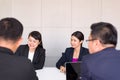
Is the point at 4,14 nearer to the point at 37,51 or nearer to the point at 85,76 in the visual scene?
the point at 37,51

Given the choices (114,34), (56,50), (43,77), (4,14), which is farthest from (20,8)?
(114,34)

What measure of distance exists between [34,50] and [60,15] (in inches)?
44.0

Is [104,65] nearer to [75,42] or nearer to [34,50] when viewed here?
[75,42]

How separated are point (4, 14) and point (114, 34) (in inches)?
140

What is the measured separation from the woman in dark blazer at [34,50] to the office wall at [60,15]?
80cm

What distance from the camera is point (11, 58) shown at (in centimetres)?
167

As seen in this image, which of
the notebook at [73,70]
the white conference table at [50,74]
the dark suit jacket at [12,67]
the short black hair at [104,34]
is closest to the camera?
the dark suit jacket at [12,67]

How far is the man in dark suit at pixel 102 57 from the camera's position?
5.91ft

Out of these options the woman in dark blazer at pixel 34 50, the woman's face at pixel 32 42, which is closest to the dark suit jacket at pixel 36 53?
the woman in dark blazer at pixel 34 50

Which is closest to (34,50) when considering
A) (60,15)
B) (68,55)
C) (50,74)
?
(68,55)

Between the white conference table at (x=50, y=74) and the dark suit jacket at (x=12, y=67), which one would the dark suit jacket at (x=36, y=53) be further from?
the dark suit jacket at (x=12, y=67)

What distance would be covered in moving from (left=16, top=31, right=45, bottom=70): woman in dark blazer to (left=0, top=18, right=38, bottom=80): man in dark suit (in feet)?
7.94

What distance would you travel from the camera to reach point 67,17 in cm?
510

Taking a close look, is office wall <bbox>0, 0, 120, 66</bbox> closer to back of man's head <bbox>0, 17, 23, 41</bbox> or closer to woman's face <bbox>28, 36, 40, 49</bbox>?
woman's face <bbox>28, 36, 40, 49</bbox>
